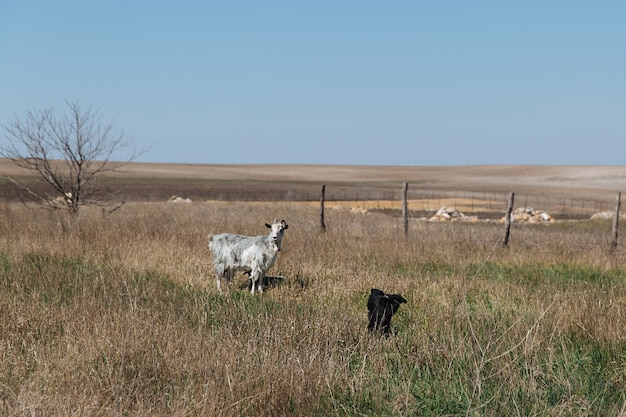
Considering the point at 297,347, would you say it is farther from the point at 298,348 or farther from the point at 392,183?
the point at 392,183

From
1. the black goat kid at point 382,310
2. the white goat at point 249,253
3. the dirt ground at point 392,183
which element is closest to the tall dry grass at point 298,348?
the black goat kid at point 382,310

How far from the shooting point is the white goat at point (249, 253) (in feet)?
34.1

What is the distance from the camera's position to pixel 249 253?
10617mm

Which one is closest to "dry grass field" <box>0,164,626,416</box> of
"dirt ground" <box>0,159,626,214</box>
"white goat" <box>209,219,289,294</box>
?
"white goat" <box>209,219,289,294</box>

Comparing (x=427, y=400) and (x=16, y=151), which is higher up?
(x=16, y=151)

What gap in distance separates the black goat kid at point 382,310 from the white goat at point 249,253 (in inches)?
129

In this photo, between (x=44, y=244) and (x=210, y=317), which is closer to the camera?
(x=210, y=317)

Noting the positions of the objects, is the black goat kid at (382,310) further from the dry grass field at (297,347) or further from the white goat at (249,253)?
the white goat at (249,253)

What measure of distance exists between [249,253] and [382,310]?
388 centimetres

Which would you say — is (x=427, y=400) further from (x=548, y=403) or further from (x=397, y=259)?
(x=397, y=259)

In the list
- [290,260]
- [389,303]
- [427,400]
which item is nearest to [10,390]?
[427,400]

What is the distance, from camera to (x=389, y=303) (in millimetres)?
7230

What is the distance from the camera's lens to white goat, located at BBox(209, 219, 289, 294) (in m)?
10.4

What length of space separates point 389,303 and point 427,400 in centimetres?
201
